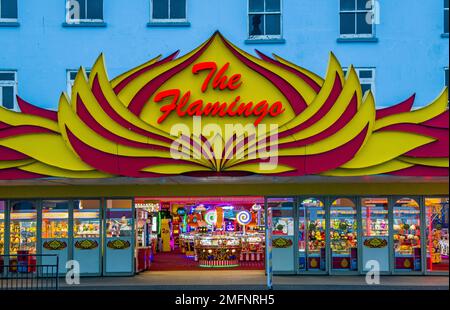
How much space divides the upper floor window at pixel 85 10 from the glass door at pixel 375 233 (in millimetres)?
10456

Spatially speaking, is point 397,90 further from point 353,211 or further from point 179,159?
point 179,159

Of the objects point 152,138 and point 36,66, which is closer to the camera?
point 152,138

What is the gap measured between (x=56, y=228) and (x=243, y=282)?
6.68 m

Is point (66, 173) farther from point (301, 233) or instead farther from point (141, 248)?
point (301, 233)

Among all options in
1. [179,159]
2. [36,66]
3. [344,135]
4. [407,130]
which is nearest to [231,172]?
[179,159]

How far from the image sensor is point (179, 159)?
22.1 metres

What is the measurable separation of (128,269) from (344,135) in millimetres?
8708

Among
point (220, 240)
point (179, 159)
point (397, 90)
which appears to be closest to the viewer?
point (179, 159)

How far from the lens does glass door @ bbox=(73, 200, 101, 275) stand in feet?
85.6

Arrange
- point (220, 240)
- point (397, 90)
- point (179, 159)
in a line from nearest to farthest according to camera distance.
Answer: point (179, 159)
point (397, 90)
point (220, 240)

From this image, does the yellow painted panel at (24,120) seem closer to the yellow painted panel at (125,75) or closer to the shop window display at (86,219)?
the yellow painted panel at (125,75)

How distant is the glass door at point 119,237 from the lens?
26188mm

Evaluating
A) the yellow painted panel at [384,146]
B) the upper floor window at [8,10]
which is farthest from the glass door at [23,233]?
the yellow painted panel at [384,146]

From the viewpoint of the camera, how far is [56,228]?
26422 millimetres
